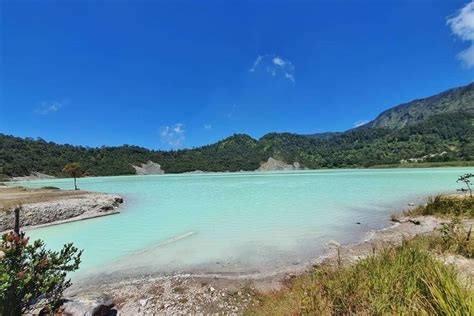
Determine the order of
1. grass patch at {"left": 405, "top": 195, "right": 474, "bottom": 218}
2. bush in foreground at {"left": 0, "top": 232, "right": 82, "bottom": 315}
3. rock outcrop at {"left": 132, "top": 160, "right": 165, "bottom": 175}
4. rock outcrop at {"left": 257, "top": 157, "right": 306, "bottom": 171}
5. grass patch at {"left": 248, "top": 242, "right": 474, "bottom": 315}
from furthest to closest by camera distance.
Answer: rock outcrop at {"left": 257, "top": 157, "right": 306, "bottom": 171} → rock outcrop at {"left": 132, "top": 160, "right": 165, "bottom": 175} → grass patch at {"left": 405, "top": 195, "right": 474, "bottom": 218} → bush in foreground at {"left": 0, "top": 232, "right": 82, "bottom": 315} → grass patch at {"left": 248, "top": 242, "right": 474, "bottom": 315}

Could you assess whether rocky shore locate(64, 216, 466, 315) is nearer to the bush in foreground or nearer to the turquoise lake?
the turquoise lake

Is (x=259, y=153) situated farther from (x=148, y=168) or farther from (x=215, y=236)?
(x=215, y=236)

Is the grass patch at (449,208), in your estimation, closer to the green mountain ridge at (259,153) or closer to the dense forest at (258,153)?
the green mountain ridge at (259,153)

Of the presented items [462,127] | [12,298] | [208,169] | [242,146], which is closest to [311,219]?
[12,298]

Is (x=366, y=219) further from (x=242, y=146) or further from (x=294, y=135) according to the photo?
(x=294, y=135)

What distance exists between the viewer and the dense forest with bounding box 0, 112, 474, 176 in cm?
9919

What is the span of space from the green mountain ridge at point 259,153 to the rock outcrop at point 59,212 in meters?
78.5

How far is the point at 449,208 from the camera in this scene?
11.7 metres

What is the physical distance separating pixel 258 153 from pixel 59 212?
5319 inches

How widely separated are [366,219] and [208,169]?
11789 cm

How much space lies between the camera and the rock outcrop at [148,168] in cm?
12119

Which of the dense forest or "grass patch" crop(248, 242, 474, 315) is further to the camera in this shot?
the dense forest

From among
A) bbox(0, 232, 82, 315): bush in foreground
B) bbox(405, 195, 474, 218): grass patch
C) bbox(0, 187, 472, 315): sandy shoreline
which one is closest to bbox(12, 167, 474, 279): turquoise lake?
bbox(0, 187, 472, 315): sandy shoreline

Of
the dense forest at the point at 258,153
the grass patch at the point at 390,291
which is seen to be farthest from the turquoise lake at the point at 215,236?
the dense forest at the point at 258,153
